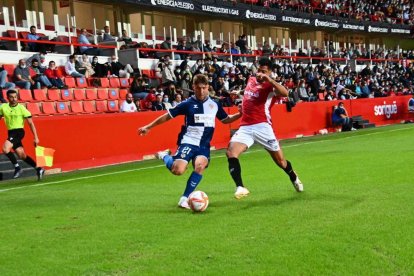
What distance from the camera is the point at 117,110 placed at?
71.9ft

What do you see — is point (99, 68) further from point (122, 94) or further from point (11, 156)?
point (11, 156)

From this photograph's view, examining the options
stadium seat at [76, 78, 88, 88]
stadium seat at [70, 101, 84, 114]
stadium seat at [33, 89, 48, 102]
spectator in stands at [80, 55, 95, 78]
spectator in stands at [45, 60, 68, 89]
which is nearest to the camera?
stadium seat at [33, 89, 48, 102]

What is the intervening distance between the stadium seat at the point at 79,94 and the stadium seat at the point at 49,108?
136 cm

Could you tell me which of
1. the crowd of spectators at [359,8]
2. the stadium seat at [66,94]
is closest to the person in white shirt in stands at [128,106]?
the stadium seat at [66,94]

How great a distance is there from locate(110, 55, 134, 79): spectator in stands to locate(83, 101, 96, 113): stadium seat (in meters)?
3.34

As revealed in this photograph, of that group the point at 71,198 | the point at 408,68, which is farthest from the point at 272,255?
the point at 408,68

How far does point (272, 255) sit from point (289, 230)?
3.39 feet

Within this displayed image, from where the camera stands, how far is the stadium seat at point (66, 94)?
67.4ft

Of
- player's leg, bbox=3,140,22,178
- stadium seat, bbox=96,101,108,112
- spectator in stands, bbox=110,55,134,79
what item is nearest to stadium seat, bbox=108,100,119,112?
stadium seat, bbox=96,101,108,112

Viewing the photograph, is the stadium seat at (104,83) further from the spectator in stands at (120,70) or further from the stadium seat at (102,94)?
the spectator in stands at (120,70)

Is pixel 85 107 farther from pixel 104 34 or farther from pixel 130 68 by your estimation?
pixel 104 34

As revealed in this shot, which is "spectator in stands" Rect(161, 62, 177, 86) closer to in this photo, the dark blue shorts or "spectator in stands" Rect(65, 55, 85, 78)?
"spectator in stands" Rect(65, 55, 85, 78)

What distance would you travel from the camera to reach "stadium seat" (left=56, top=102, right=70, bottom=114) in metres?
20.0

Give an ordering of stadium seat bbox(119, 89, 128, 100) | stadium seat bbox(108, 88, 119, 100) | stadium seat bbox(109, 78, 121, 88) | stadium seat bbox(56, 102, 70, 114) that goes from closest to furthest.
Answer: stadium seat bbox(56, 102, 70, 114) < stadium seat bbox(108, 88, 119, 100) < stadium seat bbox(119, 89, 128, 100) < stadium seat bbox(109, 78, 121, 88)
